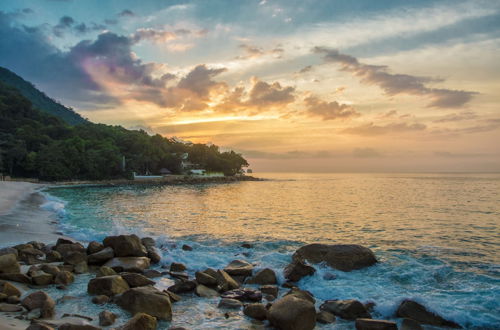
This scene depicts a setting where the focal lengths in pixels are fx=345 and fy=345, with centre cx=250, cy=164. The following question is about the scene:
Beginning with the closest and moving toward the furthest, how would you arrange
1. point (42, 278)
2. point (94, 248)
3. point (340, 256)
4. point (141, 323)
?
point (141, 323) → point (42, 278) → point (340, 256) → point (94, 248)

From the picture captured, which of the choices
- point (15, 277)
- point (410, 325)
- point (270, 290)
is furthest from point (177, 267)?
point (410, 325)

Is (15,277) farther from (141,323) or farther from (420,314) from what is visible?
(420,314)

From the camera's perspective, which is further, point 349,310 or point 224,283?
point 224,283

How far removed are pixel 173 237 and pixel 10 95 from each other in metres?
130

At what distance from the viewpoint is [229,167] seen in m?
152

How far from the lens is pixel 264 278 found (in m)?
10.6

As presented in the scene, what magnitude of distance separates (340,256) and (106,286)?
7.79 meters

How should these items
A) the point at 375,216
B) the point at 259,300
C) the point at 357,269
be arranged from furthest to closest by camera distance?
the point at 375,216, the point at 357,269, the point at 259,300

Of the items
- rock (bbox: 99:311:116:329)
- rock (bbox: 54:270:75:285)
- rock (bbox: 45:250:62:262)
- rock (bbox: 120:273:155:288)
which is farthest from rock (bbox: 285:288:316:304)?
rock (bbox: 45:250:62:262)

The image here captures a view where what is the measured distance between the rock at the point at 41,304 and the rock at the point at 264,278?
5388 mm

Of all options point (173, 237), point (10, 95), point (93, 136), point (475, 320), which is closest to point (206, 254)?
point (173, 237)

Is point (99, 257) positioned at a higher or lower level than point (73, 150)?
lower

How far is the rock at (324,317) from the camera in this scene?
774 cm

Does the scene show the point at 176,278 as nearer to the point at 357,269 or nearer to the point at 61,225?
the point at 357,269
